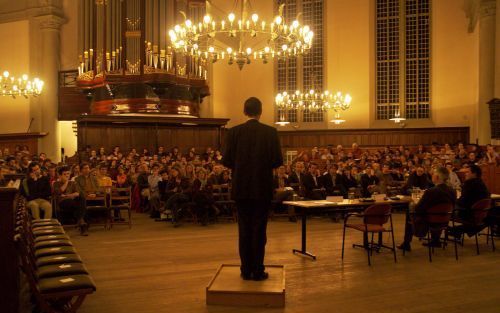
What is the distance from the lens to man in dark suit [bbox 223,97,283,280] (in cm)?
463

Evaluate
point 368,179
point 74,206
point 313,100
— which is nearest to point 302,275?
point 74,206

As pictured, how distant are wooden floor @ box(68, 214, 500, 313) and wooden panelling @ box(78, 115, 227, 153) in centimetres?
881

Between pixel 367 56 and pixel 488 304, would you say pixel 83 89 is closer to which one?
pixel 367 56

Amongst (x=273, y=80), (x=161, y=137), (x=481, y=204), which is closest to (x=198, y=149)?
(x=161, y=137)

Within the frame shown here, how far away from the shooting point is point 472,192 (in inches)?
281

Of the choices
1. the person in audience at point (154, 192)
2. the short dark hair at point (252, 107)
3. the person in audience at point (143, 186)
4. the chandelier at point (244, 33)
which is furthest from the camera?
the person in audience at point (143, 186)

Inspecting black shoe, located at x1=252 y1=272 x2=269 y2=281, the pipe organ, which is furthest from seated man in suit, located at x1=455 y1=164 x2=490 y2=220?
the pipe organ

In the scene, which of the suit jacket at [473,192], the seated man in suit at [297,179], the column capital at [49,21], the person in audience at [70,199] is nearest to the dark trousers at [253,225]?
the suit jacket at [473,192]

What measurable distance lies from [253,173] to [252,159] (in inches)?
5.3

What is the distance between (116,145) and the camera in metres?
17.4

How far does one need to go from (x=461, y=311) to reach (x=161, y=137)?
1457 centimetres

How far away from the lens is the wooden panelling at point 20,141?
19531 millimetres

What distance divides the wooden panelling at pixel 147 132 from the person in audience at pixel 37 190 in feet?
25.1

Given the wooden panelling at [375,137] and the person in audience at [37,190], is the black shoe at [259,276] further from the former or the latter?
the wooden panelling at [375,137]
